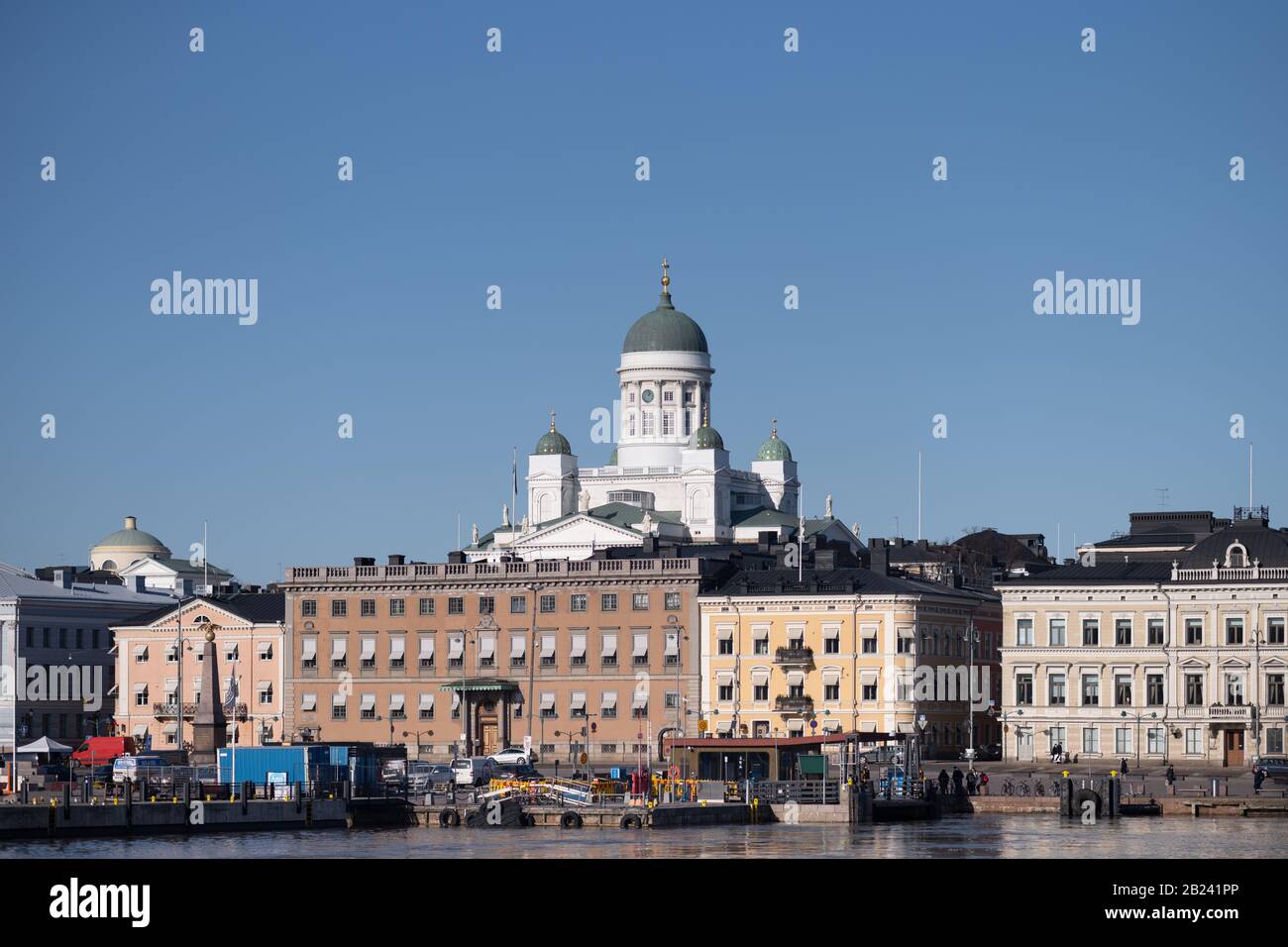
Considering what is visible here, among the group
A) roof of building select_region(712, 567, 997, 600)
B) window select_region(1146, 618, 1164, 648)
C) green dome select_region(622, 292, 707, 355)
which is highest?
green dome select_region(622, 292, 707, 355)

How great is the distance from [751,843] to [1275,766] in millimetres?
36633

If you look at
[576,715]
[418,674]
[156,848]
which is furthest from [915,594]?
[156,848]

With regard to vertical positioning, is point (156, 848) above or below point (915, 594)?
below

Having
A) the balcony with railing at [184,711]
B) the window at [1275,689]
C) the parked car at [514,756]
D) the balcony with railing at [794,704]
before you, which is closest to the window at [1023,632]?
the window at [1275,689]

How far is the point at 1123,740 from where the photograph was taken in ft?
360

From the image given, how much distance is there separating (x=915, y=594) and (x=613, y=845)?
5157cm

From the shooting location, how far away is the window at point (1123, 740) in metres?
109

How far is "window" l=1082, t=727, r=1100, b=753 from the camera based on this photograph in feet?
363

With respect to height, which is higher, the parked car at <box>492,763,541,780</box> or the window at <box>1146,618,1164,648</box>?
the window at <box>1146,618,1164,648</box>

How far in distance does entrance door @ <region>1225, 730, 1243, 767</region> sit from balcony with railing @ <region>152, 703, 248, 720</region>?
54165 mm

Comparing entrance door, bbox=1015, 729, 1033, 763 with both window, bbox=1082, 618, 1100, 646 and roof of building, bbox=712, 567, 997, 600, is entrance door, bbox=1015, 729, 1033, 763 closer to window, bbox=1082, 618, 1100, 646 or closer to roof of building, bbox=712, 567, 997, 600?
window, bbox=1082, 618, 1100, 646

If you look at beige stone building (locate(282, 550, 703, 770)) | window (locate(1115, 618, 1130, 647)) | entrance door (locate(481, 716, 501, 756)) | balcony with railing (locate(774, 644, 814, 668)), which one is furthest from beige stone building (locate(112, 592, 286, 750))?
window (locate(1115, 618, 1130, 647))
